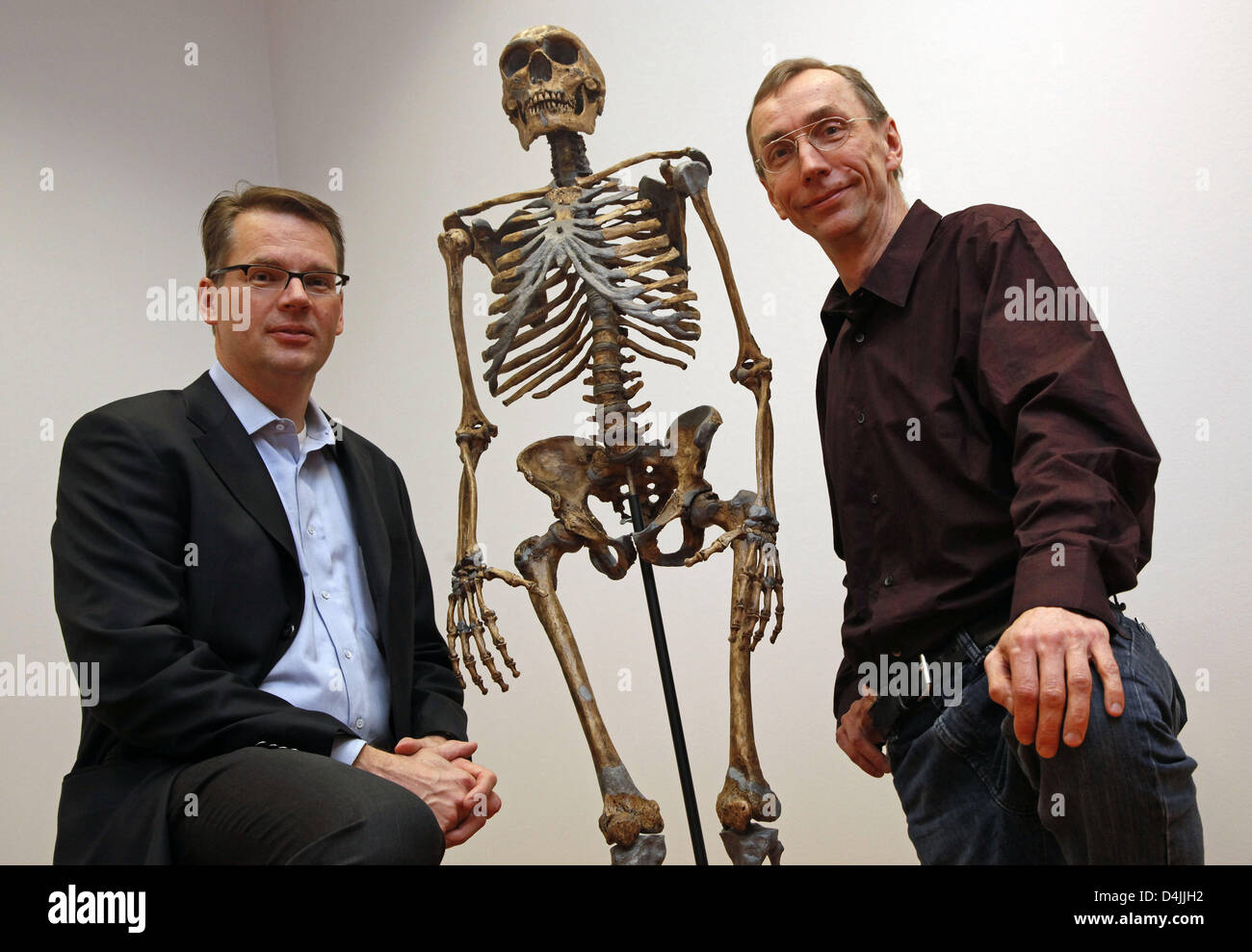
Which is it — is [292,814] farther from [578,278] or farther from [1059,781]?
[578,278]

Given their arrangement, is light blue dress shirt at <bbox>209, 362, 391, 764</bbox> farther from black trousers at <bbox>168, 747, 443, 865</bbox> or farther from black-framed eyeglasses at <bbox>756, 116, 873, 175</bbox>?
black-framed eyeglasses at <bbox>756, 116, 873, 175</bbox>

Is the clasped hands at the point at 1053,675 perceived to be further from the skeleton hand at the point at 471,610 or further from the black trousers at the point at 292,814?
the skeleton hand at the point at 471,610

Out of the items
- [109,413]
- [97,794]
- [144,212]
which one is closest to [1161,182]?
[109,413]

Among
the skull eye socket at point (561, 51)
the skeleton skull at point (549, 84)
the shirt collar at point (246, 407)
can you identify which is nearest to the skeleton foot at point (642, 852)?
the shirt collar at point (246, 407)

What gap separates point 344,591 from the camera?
2209mm

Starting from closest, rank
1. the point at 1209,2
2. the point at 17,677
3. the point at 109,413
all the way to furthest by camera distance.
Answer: the point at 109,413 → the point at 1209,2 → the point at 17,677

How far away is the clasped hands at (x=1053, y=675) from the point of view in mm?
1494

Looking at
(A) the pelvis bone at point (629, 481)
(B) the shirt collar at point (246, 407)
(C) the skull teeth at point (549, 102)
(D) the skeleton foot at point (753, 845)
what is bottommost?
(D) the skeleton foot at point (753, 845)

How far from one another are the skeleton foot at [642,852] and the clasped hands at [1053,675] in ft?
2.73

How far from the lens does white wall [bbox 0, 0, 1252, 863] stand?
2980 millimetres
